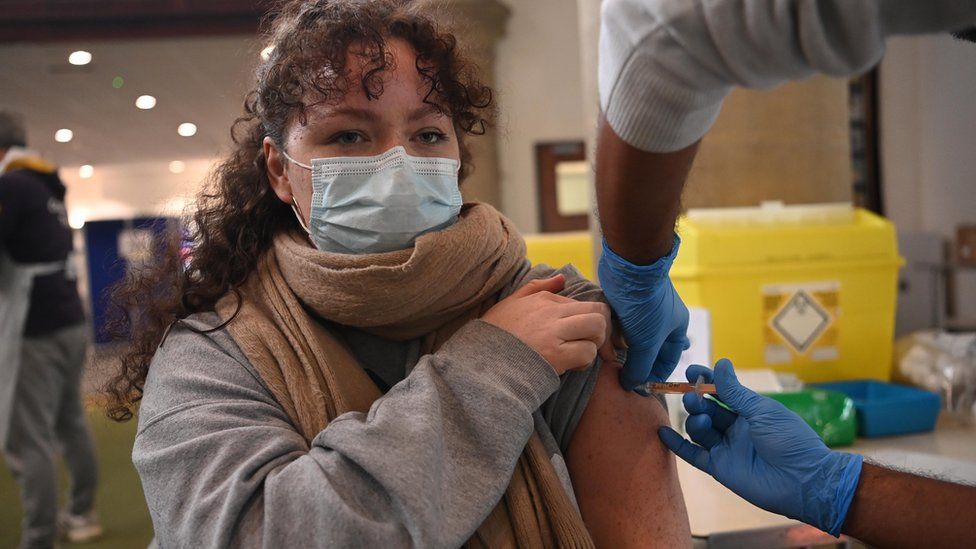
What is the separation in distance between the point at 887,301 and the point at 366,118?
2285 millimetres

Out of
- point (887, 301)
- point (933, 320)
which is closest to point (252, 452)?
point (887, 301)

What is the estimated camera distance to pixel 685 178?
0.86 meters

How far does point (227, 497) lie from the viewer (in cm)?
94

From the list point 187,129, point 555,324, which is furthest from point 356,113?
point 187,129

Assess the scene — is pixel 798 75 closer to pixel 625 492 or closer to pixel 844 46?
pixel 844 46

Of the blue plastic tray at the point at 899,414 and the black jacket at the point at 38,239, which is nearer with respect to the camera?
the blue plastic tray at the point at 899,414

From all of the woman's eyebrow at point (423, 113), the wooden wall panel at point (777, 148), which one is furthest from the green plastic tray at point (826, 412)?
the woman's eyebrow at point (423, 113)

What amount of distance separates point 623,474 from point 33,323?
335cm

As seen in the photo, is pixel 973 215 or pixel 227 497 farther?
pixel 973 215

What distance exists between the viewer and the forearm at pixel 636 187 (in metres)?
0.79

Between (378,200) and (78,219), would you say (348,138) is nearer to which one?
(378,200)

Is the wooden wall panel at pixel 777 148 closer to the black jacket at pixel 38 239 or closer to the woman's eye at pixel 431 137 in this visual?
the woman's eye at pixel 431 137

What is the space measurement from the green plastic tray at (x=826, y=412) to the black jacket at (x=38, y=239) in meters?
3.19

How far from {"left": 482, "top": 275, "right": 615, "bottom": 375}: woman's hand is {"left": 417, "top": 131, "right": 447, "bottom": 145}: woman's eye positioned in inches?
12.0
